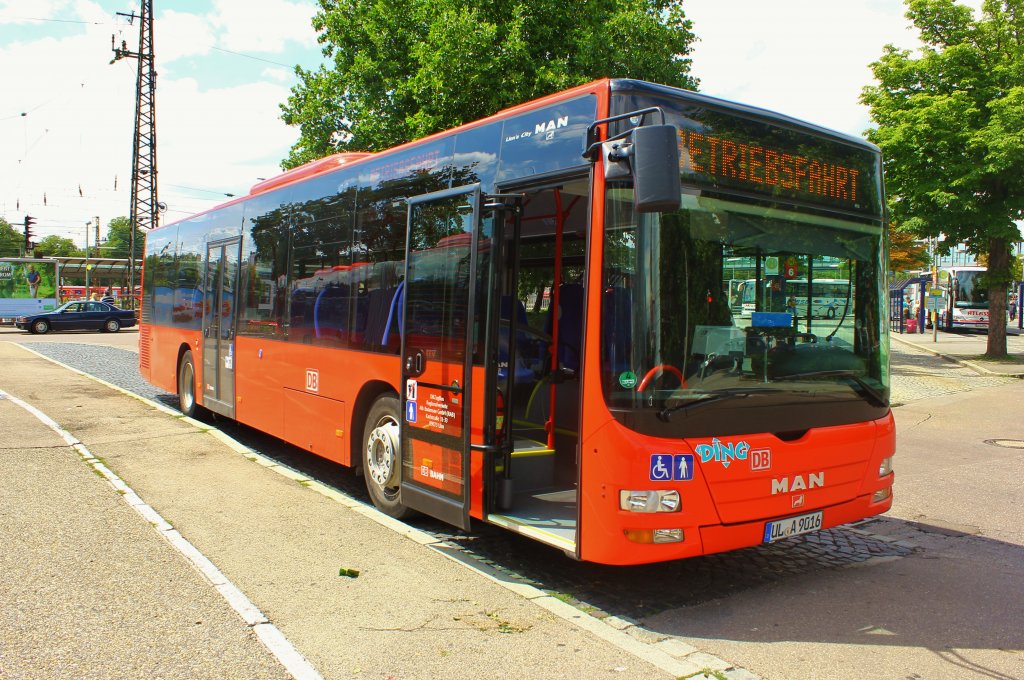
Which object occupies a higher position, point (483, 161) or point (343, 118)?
point (343, 118)

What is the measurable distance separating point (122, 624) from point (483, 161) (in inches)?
143

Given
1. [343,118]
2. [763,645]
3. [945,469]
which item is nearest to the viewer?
[763,645]

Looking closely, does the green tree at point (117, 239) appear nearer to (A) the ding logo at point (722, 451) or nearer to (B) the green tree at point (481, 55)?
(B) the green tree at point (481, 55)

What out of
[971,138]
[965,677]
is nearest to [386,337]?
[965,677]

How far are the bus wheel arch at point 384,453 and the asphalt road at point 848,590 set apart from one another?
0.34 m

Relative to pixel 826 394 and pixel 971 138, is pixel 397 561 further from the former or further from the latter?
pixel 971 138

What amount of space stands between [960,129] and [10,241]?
104 meters

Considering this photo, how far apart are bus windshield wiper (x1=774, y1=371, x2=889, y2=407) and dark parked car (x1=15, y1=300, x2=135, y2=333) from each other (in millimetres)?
41342

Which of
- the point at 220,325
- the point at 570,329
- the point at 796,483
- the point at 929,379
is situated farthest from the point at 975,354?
the point at 796,483

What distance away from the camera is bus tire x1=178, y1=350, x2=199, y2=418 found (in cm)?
1198

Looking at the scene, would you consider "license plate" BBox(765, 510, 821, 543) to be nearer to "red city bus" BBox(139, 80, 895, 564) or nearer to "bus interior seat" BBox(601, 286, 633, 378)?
"red city bus" BBox(139, 80, 895, 564)

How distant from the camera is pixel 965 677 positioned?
3.96 meters

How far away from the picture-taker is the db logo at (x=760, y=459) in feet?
15.5

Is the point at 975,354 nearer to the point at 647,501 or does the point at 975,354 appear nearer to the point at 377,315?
the point at 377,315
